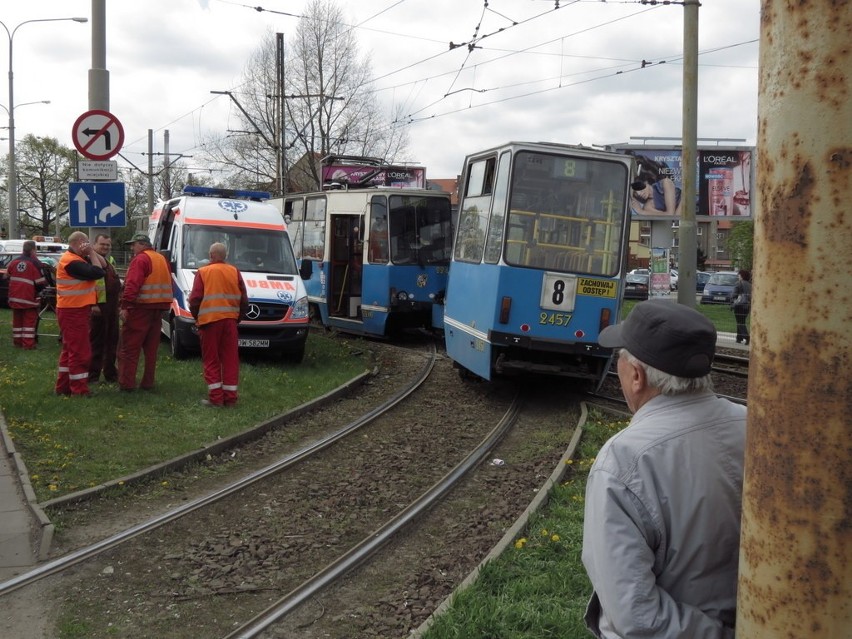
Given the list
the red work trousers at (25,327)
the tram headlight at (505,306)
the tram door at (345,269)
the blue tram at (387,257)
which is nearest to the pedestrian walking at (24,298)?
the red work trousers at (25,327)

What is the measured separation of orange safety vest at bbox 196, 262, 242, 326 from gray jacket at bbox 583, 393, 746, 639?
28.4 ft

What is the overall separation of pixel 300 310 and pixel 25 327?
496 cm

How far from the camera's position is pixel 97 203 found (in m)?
11.1

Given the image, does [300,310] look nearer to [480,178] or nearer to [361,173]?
[480,178]

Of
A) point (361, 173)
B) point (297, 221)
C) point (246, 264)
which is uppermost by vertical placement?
point (361, 173)

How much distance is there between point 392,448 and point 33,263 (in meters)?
9.18

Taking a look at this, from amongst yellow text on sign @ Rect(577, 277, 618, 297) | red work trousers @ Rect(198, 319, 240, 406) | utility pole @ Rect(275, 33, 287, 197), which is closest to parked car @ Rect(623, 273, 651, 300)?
utility pole @ Rect(275, 33, 287, 197)

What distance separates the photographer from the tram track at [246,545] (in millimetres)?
5039

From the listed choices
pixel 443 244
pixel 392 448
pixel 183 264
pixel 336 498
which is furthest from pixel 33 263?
pixel 336 498

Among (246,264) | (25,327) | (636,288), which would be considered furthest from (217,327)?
(636,288)

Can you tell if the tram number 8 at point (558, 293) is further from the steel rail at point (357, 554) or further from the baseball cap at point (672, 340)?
the baseball cap at point (672, 340)

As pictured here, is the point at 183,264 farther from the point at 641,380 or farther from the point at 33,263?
the point at 641,380

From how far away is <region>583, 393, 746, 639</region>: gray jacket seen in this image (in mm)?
2012

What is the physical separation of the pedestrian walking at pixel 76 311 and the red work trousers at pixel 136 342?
447 mm
